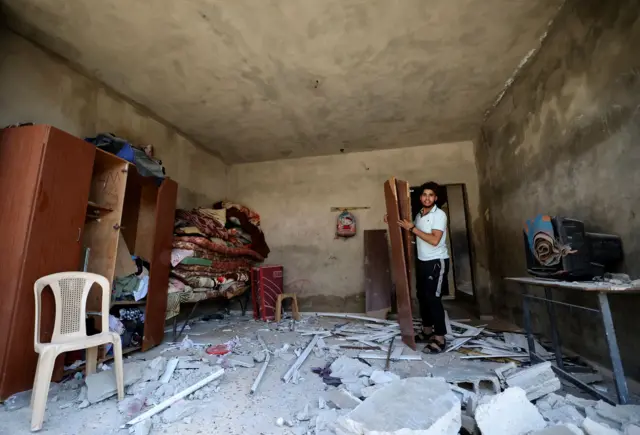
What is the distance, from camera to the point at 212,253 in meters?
3.98

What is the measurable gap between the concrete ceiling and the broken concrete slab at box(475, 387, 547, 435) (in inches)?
108

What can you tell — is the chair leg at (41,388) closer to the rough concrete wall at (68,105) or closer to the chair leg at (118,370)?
the chair leg at (118,370)

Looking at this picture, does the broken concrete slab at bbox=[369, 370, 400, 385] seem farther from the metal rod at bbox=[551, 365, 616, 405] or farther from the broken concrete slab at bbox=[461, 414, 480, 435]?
the metal rod at bbox=[551, 365, 616, 405]

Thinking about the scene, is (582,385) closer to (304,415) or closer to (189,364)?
(304,415)

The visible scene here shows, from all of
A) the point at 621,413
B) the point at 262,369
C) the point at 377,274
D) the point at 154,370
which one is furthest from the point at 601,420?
the point at 377,274

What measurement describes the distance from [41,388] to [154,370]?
767 mm

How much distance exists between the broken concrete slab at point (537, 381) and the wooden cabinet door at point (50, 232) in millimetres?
3107

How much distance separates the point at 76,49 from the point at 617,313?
4.95 meters

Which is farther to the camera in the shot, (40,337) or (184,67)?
(184,67)

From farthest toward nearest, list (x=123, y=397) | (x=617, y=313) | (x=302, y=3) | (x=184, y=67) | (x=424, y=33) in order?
(x=184, y=67)
(x=424, y=33)
(x=302, y=3)
(x=617, y=313)
(x=123, y=397)

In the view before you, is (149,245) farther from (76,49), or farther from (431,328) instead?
(431,328)

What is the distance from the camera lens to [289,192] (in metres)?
5.75

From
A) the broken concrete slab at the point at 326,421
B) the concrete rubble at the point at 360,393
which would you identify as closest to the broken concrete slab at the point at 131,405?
the concrete rubble at the point at 360,393

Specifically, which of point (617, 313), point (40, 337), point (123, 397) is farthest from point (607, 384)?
point (40, 337)
